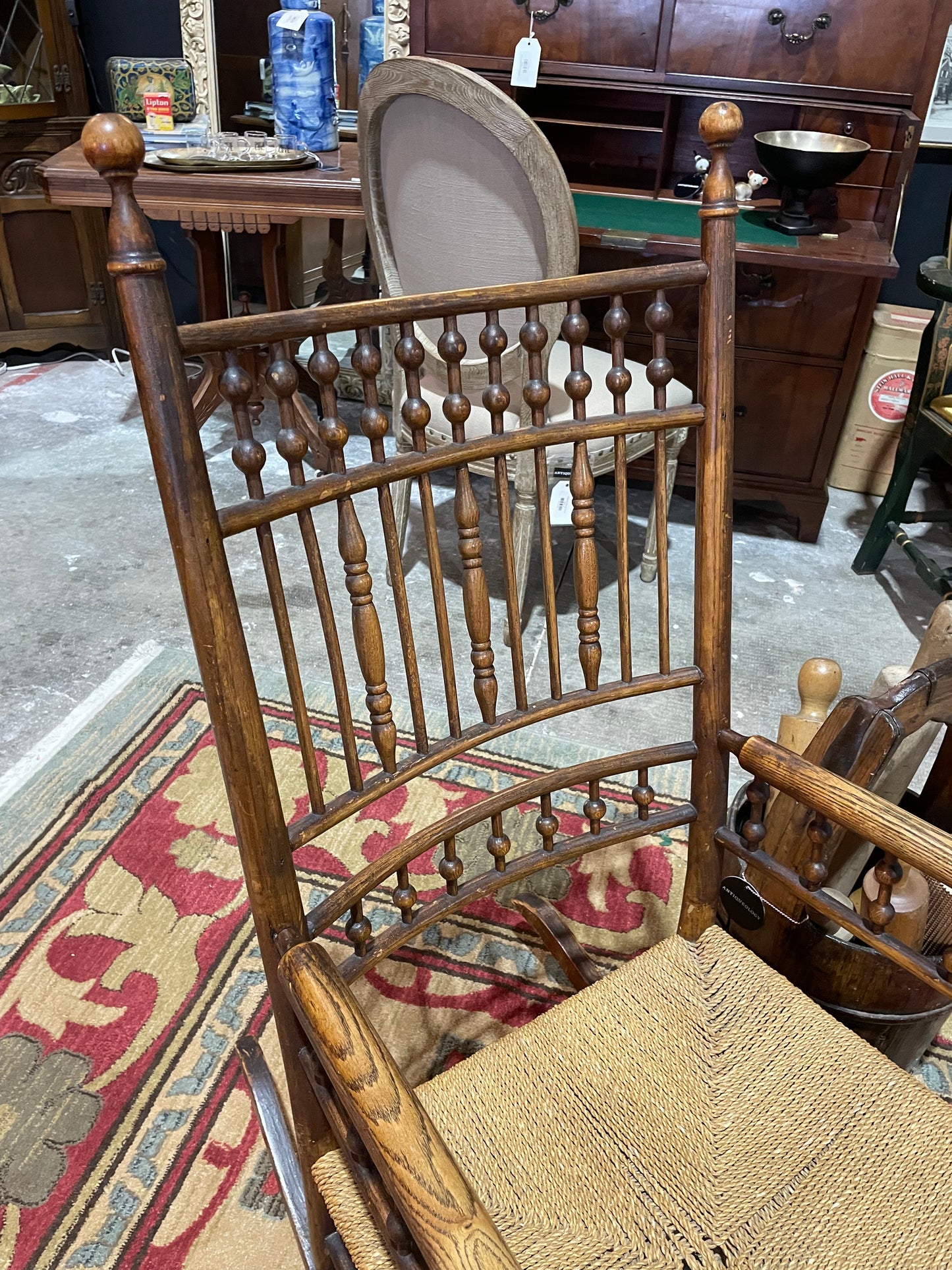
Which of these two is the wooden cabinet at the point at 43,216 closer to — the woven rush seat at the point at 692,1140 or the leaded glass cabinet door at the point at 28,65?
the leaded glass cabinet door at the point at 28,65

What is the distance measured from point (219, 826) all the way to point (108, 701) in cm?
47

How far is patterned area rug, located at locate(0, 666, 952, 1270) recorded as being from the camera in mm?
1110

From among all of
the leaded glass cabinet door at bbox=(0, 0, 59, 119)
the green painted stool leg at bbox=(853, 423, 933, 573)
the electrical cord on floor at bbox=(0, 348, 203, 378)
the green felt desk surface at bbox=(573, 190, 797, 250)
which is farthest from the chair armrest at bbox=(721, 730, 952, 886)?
the leaded glass cabinet door at bbox=(0, 0, 59, 119)

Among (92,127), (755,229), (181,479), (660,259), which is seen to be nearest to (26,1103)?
(181,479)

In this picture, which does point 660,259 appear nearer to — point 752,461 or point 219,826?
point 752,461

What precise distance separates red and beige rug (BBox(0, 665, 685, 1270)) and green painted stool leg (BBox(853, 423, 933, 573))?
1.24 metres

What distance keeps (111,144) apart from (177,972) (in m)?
1.19

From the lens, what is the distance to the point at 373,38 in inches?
110

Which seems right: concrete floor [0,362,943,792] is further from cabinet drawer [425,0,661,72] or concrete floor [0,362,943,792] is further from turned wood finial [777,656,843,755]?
cabinet drawer [425,0,661,72]

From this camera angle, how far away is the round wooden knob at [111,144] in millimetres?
532

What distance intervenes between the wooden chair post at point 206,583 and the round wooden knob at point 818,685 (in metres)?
0.81

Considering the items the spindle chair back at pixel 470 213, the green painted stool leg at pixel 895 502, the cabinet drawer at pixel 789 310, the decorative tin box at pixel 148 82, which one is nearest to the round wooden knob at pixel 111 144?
the spindle chair back at pixel 470 213

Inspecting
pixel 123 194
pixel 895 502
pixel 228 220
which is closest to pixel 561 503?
pixel 895 502

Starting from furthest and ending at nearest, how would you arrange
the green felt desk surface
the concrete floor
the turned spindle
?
the green felt desk surface < the concrete floor < the turned spindle
